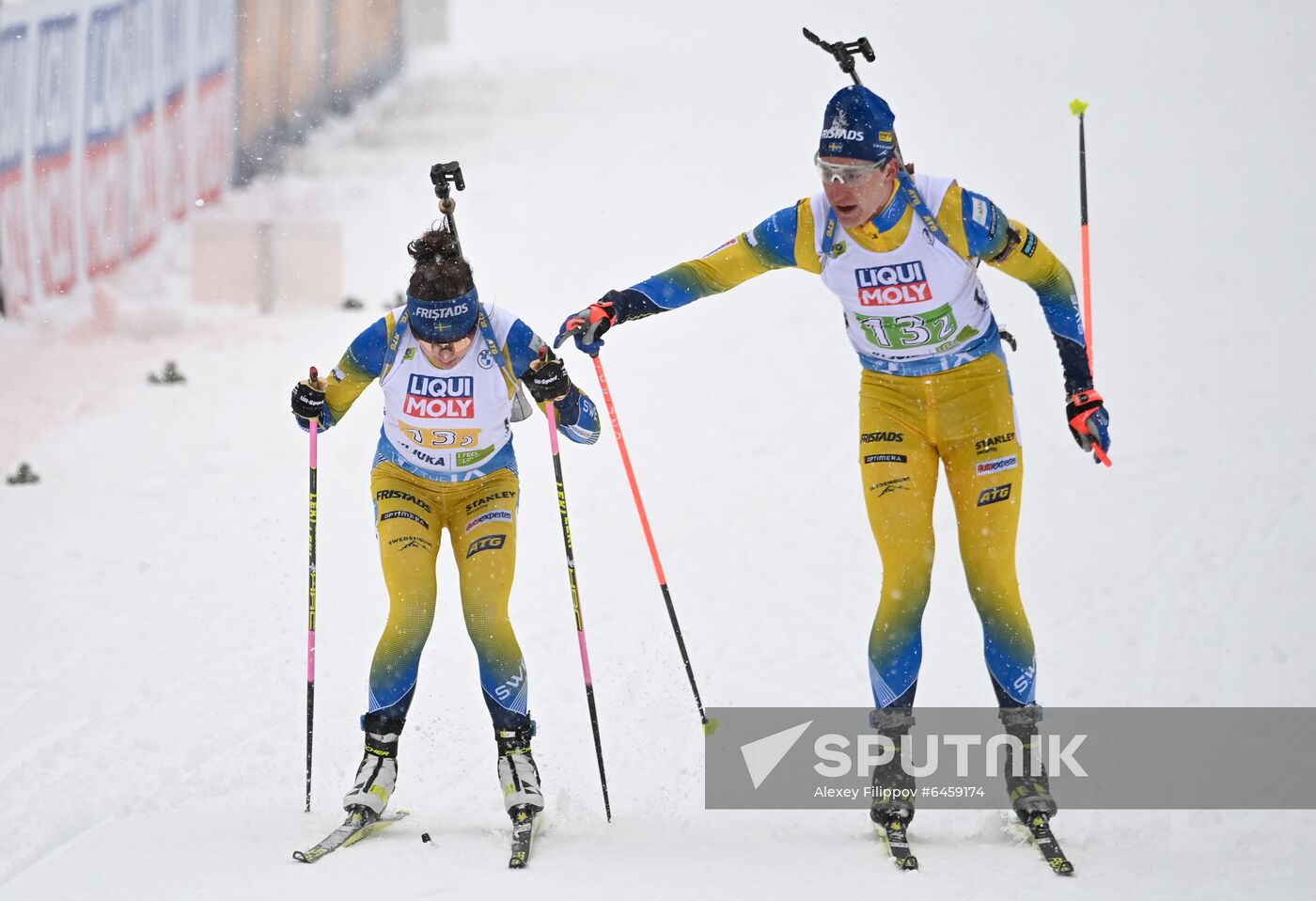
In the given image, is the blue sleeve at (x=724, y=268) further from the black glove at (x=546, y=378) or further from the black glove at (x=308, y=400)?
the black glove at (x=308, y=400)

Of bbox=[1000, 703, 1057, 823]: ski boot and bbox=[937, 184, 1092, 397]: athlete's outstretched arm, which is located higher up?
bbox=[937, 184, 1092, 397]: athlete's outstretched arm

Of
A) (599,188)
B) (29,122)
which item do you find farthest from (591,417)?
(599,188)

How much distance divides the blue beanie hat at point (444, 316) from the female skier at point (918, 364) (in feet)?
1.32

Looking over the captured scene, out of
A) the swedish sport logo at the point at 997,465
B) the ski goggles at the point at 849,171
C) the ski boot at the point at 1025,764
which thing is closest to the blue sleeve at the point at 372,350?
the ski goggles at the point at 849,171

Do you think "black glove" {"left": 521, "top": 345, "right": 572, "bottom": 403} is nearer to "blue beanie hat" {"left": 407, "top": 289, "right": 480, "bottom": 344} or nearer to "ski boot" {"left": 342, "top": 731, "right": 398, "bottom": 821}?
"blue beanie hat" {"left": 407, "top": 289, "right": 480, "bottom": 344}

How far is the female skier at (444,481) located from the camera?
201 inches

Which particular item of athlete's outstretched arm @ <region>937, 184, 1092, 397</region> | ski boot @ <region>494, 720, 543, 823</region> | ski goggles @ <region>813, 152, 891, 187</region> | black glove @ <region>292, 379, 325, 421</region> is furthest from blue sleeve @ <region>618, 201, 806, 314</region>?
ski boot @ <region>494, 720, 543, 823</region>

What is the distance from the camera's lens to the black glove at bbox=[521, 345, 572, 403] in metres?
5.09

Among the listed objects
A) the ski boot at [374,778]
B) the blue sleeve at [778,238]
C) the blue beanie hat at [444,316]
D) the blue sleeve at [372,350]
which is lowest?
the ski boot at [374,778]

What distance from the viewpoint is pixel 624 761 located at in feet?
20.6

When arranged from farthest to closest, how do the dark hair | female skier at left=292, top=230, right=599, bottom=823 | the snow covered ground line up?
the snow covered ground → female skier at left=292, top=230, right=599, bottom=823 → the dark hair

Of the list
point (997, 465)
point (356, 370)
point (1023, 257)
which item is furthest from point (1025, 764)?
point (356, 370)

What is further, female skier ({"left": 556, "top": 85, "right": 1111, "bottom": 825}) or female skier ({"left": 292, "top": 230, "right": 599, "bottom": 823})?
female skier ({"left": 292, "top": 230, "right": 599, "bottom": 823})

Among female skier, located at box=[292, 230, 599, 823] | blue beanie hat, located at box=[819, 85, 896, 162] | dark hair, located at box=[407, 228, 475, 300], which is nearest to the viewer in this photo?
blue beanie hat, located at box=[819, 85, 896, 162]
